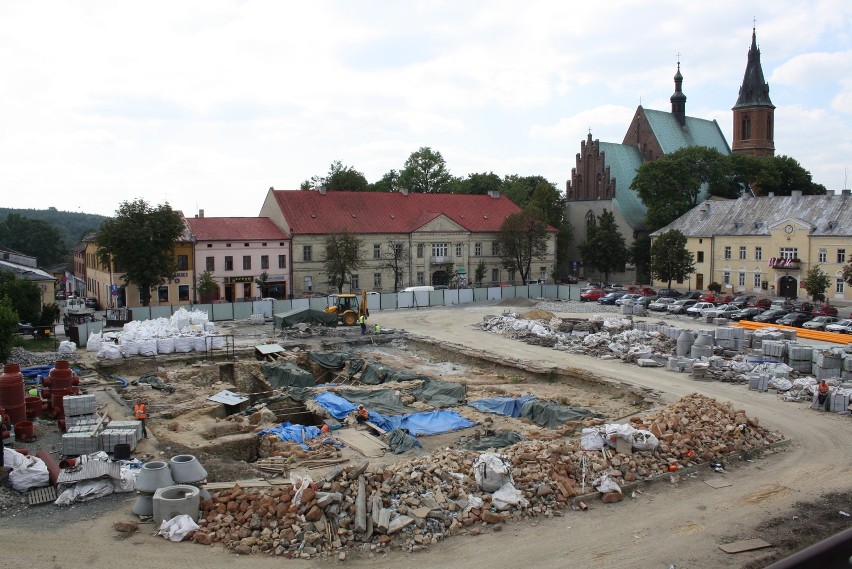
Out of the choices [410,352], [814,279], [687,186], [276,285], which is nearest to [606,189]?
[687,186]

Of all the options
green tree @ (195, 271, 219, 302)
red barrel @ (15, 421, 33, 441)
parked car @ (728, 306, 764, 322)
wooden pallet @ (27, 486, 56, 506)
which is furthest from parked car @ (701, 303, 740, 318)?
wooden pallet @ (27, 486, 56, 506)

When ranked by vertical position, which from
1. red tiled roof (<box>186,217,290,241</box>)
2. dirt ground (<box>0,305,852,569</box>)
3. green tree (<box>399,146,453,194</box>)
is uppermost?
green tree (<box>399,146,453,194</box>)

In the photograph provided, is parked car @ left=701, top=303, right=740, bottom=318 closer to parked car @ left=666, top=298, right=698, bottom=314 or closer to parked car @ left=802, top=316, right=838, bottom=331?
parked car @ left=666, top=298, right=698, bottom=314

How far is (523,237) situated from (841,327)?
3042cm

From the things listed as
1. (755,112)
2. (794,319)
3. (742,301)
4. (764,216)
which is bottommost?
(794,319)

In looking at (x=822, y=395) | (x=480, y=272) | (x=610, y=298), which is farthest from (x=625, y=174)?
(x=822, y=395)

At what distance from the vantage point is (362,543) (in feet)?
44.5

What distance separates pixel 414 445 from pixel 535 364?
12855mm

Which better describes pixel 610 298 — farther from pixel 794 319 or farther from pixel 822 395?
pixel 822 395

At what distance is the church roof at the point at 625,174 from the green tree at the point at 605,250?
4.57m

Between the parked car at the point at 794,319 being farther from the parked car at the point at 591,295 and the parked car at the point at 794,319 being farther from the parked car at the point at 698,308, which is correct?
the parked car at the point at 591,295

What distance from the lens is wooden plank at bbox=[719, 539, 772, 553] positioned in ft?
44.1

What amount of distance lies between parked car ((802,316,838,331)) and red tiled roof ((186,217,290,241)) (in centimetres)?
3752

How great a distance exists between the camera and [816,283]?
49875 mm
